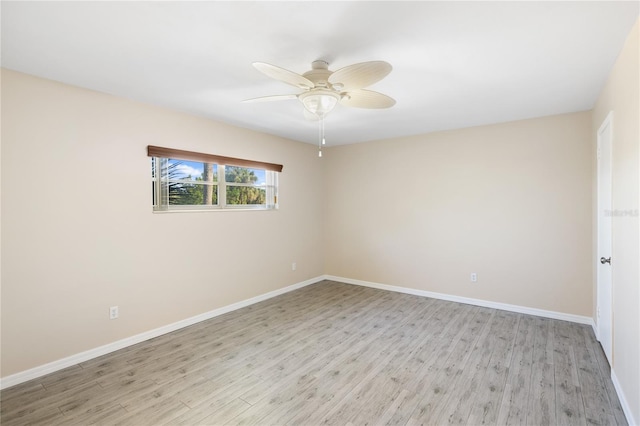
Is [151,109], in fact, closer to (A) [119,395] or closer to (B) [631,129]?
(A) [119,395]

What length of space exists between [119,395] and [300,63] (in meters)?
2.86

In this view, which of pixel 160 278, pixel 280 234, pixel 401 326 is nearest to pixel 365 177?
pixel 280 234

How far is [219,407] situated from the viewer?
214cm

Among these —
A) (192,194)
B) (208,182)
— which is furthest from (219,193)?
(192,194)

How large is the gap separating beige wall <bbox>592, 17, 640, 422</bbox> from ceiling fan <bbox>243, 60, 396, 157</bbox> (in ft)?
4.91

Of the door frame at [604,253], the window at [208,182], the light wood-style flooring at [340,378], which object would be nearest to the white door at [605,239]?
the door frame at [604,253]

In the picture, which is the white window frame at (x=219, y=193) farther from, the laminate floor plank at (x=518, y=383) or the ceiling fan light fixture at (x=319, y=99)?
the laminate floor plank at (x=518, y=383)

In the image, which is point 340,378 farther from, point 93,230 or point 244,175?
point 244,175

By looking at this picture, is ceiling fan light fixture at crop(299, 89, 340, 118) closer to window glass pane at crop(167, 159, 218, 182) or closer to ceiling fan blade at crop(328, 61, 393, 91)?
ceiling fan blade at crop(328, 61, 393, 91)

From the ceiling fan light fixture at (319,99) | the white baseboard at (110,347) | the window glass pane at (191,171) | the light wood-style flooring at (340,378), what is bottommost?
the light wood-style flooring at (340,378)

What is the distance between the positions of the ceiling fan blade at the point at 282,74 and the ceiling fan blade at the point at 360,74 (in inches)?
7.2

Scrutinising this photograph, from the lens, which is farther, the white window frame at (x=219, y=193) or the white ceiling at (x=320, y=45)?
the white window frame at (x=219, y=193)

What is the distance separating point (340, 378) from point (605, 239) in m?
2.74

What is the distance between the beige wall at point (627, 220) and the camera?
1.81 m
